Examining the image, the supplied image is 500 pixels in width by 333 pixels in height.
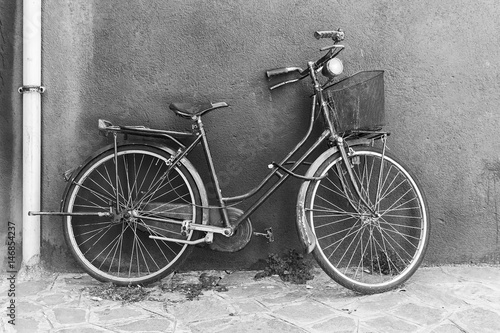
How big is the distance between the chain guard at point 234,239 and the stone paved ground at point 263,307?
0.33 meters

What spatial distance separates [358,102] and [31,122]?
2.72 m

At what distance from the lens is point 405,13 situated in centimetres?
439

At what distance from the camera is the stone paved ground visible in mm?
3332

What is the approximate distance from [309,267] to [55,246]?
2255 mm

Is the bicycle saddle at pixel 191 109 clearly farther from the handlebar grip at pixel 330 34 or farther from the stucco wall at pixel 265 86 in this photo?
the handlebar grip at pixel 330 34

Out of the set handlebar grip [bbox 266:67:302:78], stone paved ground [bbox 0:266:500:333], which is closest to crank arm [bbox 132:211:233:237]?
stone paved ground [bbox 0:266:500:333]

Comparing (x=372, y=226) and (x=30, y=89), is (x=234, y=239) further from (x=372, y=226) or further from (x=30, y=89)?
(x=30, y=89)

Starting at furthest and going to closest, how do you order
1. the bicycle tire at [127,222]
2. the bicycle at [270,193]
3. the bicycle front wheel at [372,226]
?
the bicycle front wheel at [372,226]
the bicycle tire at [127,222]
the bicycle at [270,193]

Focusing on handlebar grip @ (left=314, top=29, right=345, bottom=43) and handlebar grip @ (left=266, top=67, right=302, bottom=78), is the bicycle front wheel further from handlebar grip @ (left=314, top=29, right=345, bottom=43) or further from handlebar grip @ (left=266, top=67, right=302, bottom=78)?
handlebar grip @ (left=314, top=29, right=345, bottom=43)

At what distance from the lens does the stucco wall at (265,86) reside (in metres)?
4.23

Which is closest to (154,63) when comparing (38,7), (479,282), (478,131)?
(38,7)

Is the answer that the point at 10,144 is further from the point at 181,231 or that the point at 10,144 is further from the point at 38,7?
the point at 181,231

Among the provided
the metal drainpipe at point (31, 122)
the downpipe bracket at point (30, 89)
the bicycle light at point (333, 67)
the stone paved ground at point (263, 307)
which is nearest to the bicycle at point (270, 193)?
the bicycle light at point (333, 67)

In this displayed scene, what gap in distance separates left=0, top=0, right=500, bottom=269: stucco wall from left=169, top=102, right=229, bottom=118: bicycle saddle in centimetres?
37
